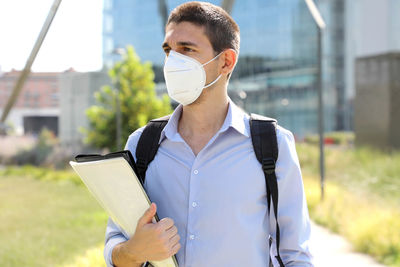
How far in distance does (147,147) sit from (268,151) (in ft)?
1.48

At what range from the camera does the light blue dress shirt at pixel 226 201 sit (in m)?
1.80

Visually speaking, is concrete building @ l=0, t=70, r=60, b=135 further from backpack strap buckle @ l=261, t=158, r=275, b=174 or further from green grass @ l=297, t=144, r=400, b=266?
green grass @ l=297, t=144, r=400, b=266

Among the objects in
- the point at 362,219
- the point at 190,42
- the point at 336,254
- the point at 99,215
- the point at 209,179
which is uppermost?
the point at 190,42

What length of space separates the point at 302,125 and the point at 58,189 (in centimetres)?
2993

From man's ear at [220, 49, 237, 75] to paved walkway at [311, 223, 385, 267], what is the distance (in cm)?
485

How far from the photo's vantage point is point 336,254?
7.54 m

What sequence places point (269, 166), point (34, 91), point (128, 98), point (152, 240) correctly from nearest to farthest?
point (152, 240), point (269, 166), point (34, 91), point (128, 98)

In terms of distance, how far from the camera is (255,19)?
41.8 m

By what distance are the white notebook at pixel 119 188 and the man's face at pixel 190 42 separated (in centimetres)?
48

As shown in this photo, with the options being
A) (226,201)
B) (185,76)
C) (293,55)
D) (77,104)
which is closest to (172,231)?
(226,201)

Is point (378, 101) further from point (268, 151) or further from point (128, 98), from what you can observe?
point (268, 151)

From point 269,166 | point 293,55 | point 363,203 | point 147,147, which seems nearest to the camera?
point 269,166

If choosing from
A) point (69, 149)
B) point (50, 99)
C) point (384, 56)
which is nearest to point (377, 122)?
point (384, 56)

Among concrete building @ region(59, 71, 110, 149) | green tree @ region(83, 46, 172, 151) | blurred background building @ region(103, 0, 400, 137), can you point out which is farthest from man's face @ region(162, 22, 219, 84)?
blurred background building @ region(103, 0, 400, 137)
